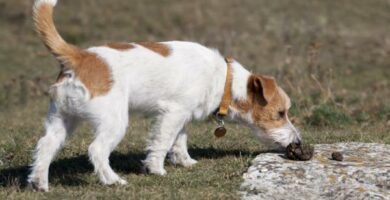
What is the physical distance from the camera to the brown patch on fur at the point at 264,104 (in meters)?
8.16

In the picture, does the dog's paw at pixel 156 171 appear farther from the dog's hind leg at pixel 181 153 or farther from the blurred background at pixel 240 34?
the blurred background at pixel 240 34

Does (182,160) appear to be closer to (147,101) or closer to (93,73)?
(147,101)

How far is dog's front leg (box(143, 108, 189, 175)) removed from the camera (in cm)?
782

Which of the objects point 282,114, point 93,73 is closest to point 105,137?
point 93,73

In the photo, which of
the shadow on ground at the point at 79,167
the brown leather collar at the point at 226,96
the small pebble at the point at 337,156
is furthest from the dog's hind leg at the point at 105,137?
the small pebble at the point at 337,156

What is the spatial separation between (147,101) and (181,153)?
89cm

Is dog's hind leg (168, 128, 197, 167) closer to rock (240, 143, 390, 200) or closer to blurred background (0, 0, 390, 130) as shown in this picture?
rock (240, 143, 390, 200)

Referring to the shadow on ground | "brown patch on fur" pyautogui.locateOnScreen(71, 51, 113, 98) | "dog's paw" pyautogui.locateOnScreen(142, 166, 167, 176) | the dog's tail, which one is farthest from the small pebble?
the dog's tail

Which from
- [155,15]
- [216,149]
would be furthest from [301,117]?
[155,15]

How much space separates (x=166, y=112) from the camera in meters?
7.79

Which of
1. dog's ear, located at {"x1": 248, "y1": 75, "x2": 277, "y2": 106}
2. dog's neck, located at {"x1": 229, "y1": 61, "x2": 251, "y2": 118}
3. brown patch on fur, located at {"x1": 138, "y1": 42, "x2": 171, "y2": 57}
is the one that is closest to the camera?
brown patch on fur, located at {"x1": 138, "y1": 42, "x2": 171, "y2": 57}

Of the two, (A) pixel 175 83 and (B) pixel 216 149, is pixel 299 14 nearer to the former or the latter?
(B) pixel 216 149

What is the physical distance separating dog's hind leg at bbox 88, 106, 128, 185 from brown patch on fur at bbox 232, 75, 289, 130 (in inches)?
58.7

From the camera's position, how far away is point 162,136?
786cm
